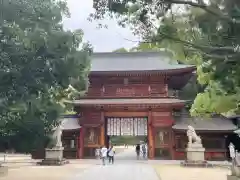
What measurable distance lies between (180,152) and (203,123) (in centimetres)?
331

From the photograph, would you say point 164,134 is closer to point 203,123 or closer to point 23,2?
point 203,123

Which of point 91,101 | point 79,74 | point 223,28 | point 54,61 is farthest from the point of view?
point 91,101

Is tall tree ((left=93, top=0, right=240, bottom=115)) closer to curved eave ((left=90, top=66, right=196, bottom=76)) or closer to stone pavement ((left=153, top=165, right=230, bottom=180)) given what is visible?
stone pavement ((left=153, top=165, right=230, bottom=180))

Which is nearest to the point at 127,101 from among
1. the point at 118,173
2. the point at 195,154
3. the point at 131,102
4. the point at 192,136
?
the point at 131,102

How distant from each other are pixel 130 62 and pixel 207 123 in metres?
9.90

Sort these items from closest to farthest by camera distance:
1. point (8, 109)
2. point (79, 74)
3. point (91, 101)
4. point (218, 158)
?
point (8, 109), point (79, 74), point (218, 158), point (91, 101)

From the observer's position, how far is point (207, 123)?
98.8 ft

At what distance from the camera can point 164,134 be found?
2972 cm

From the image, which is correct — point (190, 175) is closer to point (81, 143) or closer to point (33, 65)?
point (33, 65)

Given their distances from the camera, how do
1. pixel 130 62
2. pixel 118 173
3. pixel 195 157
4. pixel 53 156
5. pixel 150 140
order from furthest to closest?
pixel 130 62 < pixel 150 140 < pixel 53 156 < pixel 195 157 < pixel 118 173

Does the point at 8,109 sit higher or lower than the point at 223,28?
lower

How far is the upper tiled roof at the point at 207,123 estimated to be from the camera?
29000 millimetres

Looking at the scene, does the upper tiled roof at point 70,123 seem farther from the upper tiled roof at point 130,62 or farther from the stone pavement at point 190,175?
the stone pavement at point 190,175

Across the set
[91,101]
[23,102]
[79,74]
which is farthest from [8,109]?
[91,101]
